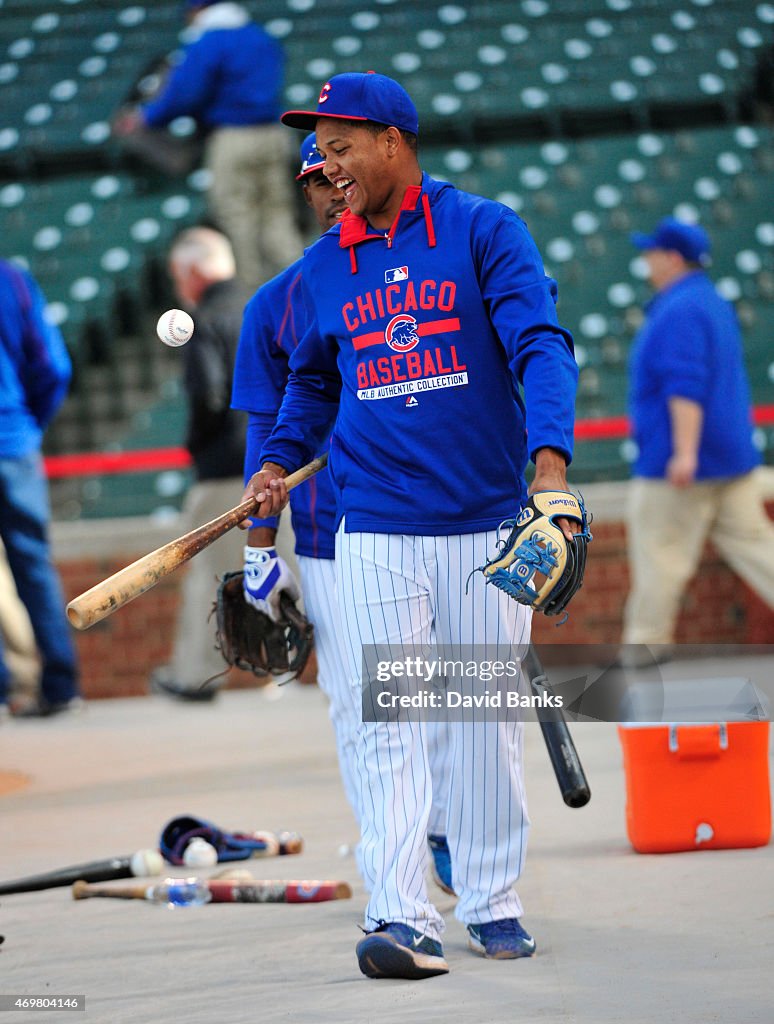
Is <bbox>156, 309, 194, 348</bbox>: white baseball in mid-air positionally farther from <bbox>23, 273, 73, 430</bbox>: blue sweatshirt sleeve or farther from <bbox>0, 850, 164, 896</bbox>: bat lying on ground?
<bbox>23, 273, 73, 430</bbox>: blue sweatshirt sleeve

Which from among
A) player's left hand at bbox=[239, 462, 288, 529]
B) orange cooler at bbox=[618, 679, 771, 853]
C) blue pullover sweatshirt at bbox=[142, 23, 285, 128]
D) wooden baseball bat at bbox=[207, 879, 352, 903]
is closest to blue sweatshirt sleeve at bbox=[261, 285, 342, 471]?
player's left hand at bbox=[239, 462, 288, 529]

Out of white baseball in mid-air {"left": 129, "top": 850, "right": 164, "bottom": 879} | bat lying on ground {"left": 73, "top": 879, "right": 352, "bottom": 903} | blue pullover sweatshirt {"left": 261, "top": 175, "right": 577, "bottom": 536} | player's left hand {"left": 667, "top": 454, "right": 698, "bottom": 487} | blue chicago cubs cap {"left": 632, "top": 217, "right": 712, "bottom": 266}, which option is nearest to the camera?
blue pullover sweatshirt {"left": 261, "top": 175, "right": 577, "bottom": 536}

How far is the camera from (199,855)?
460cm

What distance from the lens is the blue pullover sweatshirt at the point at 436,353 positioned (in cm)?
329

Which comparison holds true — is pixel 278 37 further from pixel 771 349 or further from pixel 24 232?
pixel 771 349

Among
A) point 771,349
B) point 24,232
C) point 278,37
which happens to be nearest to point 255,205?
point 24,232

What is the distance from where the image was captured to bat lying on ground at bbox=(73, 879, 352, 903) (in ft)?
13.5

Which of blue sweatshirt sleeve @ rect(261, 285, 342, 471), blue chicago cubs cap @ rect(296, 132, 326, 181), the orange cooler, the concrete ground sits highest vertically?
blue chicago cubs cap @ rect(296, 132, 326, 181)

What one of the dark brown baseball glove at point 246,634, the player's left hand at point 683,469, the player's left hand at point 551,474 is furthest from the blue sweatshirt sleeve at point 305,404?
the player's left hand at point 683,469

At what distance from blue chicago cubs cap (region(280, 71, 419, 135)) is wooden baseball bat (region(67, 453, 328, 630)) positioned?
843 mm

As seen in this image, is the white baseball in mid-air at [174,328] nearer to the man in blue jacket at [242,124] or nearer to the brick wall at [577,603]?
the brick wall at [577,603]

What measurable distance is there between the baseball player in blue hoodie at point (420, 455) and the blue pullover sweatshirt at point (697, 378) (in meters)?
3.99

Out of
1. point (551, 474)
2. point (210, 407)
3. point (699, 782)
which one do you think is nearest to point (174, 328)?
point (551, 474)

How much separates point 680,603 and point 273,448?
4.95m
